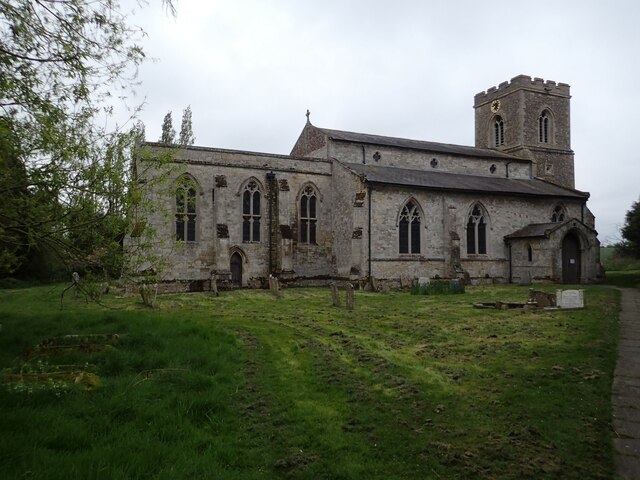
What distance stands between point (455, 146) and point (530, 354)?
3105 centimetres

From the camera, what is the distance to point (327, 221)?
28.8m

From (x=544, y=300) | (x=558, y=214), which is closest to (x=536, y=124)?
(x=558, y=214)

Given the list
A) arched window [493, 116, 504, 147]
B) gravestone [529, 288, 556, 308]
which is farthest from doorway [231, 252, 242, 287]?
arched window [493, 116, 504, 147]

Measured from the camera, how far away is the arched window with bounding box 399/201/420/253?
91.8 ft

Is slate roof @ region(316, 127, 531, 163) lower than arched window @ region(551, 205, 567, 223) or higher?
higher

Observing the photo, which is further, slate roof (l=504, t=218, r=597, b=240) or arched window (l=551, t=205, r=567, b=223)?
arched window (l=551, t=205, r=567, b=223)

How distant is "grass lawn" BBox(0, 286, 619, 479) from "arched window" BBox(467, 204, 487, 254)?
61.1 ft

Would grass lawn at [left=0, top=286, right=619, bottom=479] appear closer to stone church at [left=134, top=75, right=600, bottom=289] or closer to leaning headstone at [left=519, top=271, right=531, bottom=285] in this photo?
stone church at [left=134, top=75, right=600, bottom=289]

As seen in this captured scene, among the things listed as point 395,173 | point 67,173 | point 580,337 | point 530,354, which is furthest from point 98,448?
point 395,173

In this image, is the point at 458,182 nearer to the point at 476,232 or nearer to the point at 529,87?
the point at 476,232

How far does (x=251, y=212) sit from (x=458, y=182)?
527 inches

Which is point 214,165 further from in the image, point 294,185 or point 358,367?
point 358,367

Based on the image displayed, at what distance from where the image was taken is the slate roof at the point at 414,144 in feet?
101

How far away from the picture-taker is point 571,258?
1150 inches
